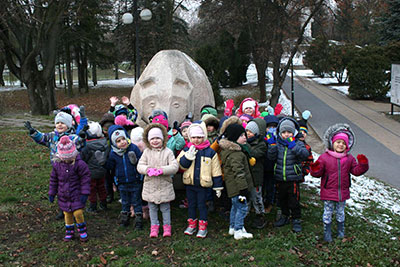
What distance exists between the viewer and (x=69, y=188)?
5.16 metres

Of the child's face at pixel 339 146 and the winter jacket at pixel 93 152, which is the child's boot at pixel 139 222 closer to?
the winter jacket at pixel 93 152

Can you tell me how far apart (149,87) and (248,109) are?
1896mm

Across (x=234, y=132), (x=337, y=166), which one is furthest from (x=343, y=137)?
(x=234, y=132)

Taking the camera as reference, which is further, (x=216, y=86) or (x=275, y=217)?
(x=216, y=86)

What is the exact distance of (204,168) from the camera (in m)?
5.33

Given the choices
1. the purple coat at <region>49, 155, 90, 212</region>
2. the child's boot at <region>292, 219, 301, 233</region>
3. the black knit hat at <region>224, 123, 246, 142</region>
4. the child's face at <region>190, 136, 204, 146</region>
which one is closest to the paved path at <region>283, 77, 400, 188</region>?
the child's boot at <region>292, 219, 301, 233</region>

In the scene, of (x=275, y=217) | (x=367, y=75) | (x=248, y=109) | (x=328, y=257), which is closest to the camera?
(x=328, y=257)

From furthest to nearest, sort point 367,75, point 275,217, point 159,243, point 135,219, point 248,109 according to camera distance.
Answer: point 367,75
point 248,109
point 275,217
point 135,219
point 159,243

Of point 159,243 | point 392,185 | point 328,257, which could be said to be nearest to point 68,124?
point 159,243

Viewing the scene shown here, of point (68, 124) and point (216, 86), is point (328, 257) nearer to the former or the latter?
point (68, 124)

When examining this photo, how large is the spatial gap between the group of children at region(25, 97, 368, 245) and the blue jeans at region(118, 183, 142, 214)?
15 mm

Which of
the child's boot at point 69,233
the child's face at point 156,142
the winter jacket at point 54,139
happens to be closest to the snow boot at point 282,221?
the child's face at point 156,142

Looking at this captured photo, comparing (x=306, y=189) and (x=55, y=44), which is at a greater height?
(x=55, y=44)

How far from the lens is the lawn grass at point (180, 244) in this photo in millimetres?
4914
